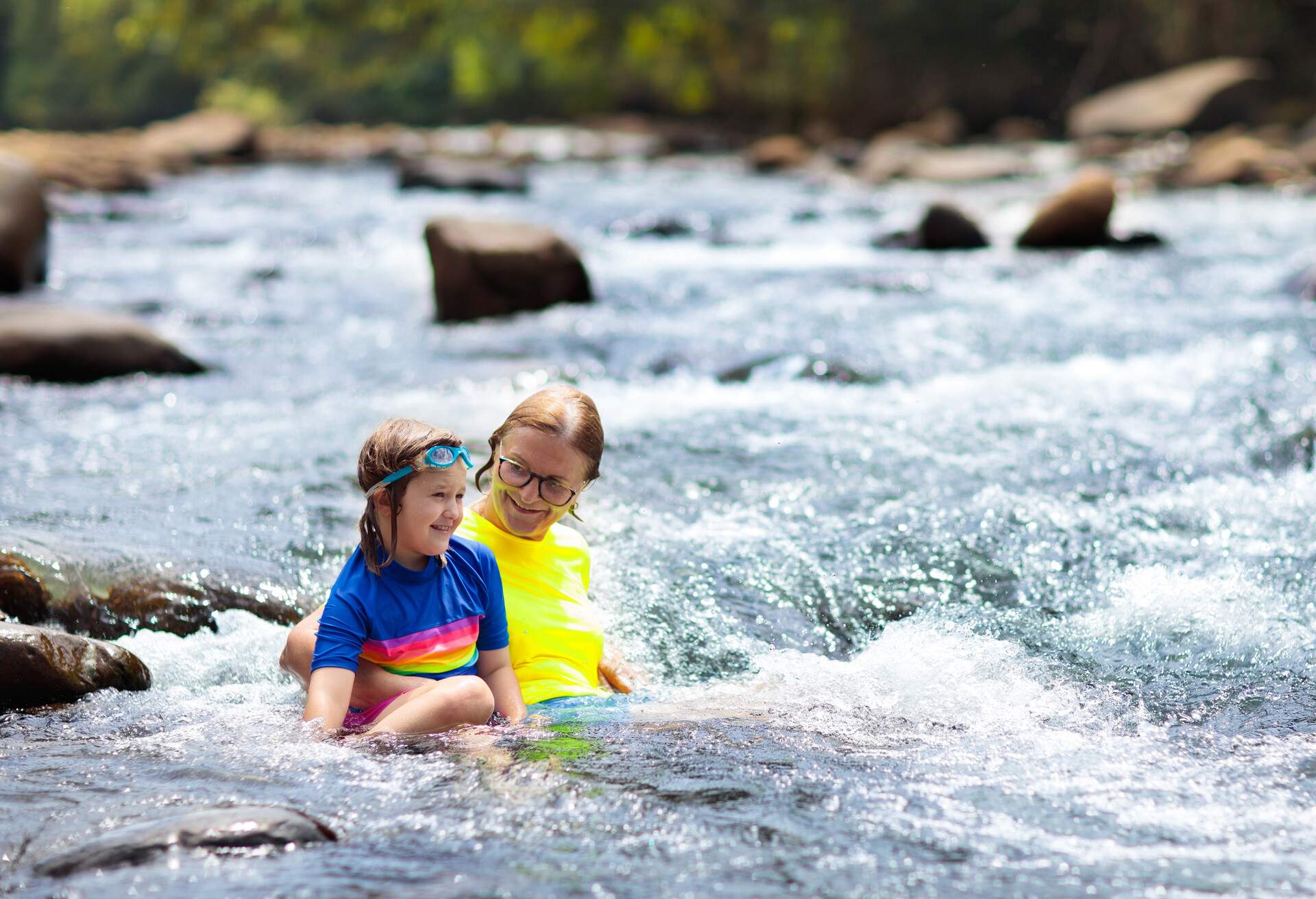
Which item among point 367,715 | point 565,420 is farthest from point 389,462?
point 367,715

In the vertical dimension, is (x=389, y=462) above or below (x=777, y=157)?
below

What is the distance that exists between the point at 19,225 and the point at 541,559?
6.79 m

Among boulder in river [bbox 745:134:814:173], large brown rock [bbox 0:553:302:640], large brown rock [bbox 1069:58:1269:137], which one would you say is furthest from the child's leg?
large brown rock [bbox 1069:58:1269:137]

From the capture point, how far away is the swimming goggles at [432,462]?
280 centimetres

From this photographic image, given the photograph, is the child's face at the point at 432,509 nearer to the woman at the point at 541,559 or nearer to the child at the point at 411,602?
the child at the point at 411,602

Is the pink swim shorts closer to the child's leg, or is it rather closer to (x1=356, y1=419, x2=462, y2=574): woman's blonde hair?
the child's leg

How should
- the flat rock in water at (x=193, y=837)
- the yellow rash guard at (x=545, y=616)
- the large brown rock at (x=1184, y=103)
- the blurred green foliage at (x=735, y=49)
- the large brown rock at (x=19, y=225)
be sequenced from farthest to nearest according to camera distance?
the blurred green foliage at (x=735, y=49) < the large brown rock at (x=1184, y=103) < the large brown rock at (x=19, y=225) < the yellow rash guard at (x=545, y=616) < the flat rock in water at (x=193, y=837)

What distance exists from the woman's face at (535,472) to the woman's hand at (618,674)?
391 millimetres

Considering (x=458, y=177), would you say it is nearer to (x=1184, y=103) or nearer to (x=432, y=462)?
(x=1184, y=103)

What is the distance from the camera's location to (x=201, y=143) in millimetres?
20953

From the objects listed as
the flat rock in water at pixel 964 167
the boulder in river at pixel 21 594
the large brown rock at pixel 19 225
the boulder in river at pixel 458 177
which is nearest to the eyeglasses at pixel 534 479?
the boulder in river at pixel 21 594

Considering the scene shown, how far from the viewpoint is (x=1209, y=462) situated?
5047 millimetres

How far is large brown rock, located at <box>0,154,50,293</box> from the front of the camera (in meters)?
8.66

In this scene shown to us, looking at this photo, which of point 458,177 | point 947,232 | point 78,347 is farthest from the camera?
point 458,177
